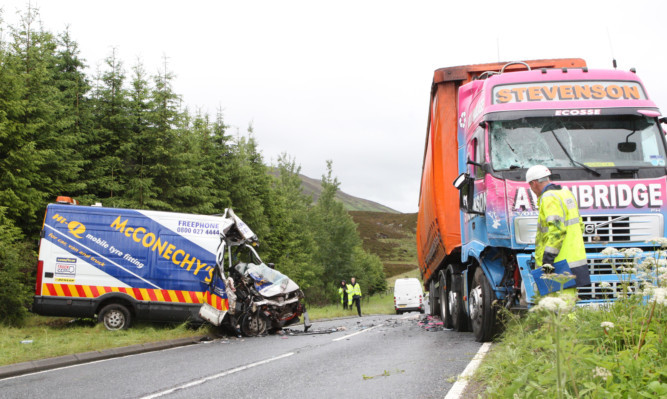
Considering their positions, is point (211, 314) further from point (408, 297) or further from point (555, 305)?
point (408, 297)

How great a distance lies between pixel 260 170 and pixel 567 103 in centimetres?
2762

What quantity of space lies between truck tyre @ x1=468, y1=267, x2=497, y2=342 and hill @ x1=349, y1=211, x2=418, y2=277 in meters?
Answer: 92.5

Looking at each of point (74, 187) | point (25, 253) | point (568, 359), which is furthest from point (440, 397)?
point (74, 187)

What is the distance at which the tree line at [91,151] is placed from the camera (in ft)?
50.7

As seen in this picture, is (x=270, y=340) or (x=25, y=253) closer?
(x=270, y=340)

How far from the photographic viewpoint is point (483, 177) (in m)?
7.98

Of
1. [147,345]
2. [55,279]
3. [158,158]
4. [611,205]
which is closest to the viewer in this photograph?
[611,205]

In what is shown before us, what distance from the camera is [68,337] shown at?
36.2ft

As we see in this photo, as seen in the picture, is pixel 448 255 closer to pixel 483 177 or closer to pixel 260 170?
pixel 483 177

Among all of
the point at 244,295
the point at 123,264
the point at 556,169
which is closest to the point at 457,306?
the point at 556,169

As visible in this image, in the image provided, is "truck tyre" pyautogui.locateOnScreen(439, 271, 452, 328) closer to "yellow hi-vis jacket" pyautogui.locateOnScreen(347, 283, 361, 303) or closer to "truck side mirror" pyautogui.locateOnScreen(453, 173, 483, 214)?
"truck side mirror" pyautogui.locateOnScreen(453, 173, 483, 214)

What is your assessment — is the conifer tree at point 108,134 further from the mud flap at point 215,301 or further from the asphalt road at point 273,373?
the asphalt road at point 273,373

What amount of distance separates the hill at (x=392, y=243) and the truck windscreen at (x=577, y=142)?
93.6 m

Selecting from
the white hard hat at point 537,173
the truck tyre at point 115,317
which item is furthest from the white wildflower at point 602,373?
the truck tyre at point 115,317
